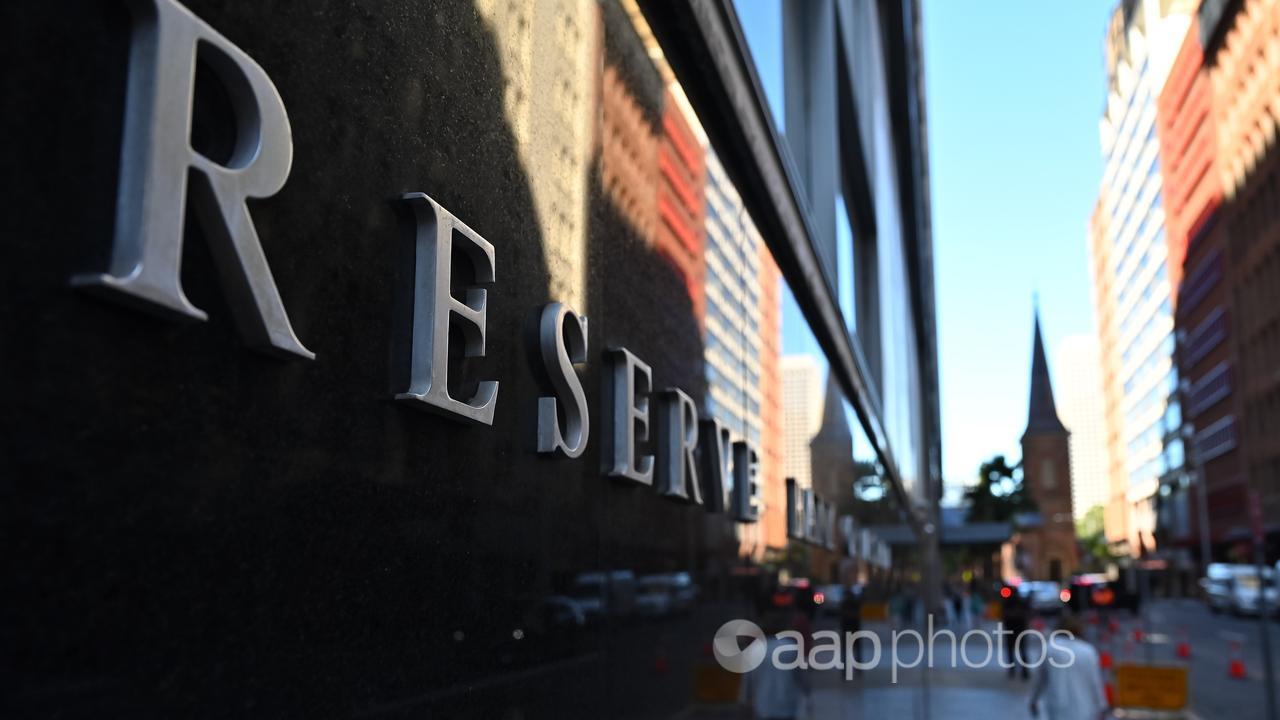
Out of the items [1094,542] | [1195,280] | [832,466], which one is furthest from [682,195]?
[1094,542]

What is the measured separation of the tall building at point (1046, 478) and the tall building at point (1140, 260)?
20.7 feet

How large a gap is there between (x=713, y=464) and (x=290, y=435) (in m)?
2.59

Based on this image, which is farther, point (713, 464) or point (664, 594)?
point (713, 464)

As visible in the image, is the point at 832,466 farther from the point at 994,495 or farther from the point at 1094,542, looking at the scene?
the point at 1094,542

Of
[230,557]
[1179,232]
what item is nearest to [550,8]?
[230,557]

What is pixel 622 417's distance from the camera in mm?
2863

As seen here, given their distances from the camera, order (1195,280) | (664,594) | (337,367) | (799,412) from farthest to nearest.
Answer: (1195,280) → (799,412) → (664,594) → (337,367)

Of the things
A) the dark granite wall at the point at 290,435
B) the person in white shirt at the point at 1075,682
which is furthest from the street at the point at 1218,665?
the dark granite wall at the point at 290,435

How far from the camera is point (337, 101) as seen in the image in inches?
62.9

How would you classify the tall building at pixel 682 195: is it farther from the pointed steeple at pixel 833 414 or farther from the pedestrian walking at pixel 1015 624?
the pedestrian walking at pixel 1015 624

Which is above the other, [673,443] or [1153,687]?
[673,443]

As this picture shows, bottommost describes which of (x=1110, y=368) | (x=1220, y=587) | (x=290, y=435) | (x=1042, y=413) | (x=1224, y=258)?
(x=1220, y=587)

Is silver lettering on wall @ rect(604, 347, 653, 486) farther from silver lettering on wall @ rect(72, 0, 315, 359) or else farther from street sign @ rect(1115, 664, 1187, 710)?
street sign @ rect(1115, 664, 1187, 710)

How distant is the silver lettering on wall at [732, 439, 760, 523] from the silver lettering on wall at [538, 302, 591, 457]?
6.56ft
